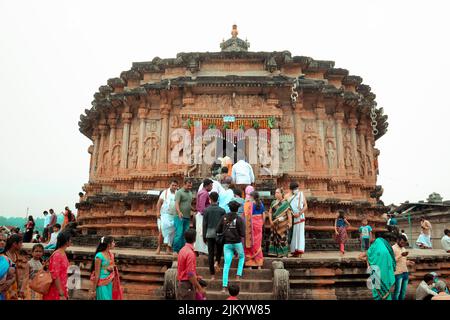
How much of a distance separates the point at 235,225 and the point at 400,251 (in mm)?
3715

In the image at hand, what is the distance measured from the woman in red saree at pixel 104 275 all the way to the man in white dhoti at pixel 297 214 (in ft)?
15.3

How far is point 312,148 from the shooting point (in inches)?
599

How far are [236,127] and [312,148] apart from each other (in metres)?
3.63

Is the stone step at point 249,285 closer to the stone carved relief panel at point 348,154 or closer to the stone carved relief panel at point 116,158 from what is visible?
the stone carved relief panel at point 348,154

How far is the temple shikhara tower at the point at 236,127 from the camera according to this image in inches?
568

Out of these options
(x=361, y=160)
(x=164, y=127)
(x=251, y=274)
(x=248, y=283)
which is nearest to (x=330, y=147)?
(x=361, y=160)

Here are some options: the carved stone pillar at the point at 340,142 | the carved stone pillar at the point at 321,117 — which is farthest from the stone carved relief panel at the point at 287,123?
the carved stone pillar at the point at 340,142

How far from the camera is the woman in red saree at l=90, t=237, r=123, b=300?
5.08m

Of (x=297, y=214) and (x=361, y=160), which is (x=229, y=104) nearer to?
(x=361, y=160)

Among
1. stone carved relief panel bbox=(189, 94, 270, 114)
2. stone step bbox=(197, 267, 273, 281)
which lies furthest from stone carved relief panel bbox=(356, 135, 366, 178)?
stone step bbox=(197, 267, 273, 281)

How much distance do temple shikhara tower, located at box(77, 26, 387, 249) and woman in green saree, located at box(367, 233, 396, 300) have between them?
265 inches
